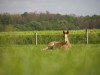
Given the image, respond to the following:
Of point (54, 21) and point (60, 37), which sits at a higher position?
point (54, 21)

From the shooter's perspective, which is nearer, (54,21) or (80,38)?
(80,38)

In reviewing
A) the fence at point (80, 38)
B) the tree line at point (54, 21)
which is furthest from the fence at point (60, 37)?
the tree line at point (54, 21)

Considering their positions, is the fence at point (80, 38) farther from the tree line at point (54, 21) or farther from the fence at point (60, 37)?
the tree line at point (54, 21)

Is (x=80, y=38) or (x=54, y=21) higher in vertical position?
(x=54, y=21)

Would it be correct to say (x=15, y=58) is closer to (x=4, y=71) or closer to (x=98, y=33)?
(x=4, y=71)

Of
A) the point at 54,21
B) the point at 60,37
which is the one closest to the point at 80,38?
the point at 60,37

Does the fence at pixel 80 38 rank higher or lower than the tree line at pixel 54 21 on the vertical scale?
lower

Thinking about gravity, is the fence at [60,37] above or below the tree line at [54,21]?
below

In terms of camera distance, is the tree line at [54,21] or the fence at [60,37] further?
the tree line at [54,21]

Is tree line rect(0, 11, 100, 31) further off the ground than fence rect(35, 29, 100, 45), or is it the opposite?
tree line rect(0, 11, 100, 31)

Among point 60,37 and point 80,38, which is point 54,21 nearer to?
point 60,37

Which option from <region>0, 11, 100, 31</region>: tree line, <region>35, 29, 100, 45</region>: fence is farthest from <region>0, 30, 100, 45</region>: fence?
<region>0, 11, 100, 31</region>: tree line

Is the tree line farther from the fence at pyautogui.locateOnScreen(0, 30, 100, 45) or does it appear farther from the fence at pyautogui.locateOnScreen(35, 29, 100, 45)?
the fence at pyautogui.locateOnScreen(35, 29, 100, 45)

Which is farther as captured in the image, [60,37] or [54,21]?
[54,21]
